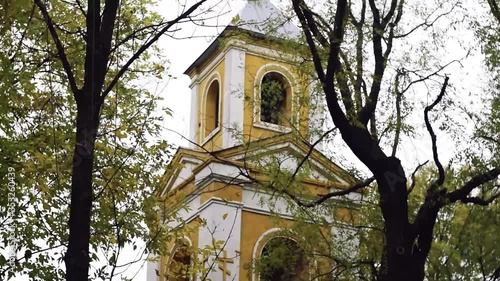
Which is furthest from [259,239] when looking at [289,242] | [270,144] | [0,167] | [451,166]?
[0,167]

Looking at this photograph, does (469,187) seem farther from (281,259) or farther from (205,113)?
(205,113)

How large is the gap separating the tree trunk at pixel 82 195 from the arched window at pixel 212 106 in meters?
15.6

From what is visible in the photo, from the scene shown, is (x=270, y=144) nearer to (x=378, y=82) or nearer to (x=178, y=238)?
(x=178, y=238)

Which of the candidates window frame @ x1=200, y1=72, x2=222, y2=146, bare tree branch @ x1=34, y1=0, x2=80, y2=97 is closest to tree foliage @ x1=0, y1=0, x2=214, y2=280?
bare tree branch @ x1=34, y1=0, x2=80, y2=97

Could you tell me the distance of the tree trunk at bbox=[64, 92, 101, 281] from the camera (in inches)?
275

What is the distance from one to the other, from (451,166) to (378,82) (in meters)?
1.98

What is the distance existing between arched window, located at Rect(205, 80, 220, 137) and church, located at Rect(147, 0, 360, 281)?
0.02 meters

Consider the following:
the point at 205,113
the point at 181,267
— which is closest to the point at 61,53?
the point at 181,267

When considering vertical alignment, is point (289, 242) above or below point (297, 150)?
below

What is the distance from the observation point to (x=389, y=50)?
487 inches

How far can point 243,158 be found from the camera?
14617 millimetres

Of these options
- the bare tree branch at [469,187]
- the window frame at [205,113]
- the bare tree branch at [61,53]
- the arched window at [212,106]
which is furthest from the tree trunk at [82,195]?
the arched window at [212,106]

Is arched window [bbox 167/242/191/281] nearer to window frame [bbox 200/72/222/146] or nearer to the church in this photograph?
the church

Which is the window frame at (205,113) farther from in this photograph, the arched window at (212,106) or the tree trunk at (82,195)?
the tree trunk at (82,195)
